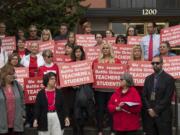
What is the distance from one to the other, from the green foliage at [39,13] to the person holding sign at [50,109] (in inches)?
255

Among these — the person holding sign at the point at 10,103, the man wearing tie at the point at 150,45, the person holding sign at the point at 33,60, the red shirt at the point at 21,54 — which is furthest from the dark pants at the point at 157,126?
the red shirt at the point at 21,54

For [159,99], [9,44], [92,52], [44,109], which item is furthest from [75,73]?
[9,44]

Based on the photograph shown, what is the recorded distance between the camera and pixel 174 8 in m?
26.3

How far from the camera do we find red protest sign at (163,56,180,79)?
14.1m

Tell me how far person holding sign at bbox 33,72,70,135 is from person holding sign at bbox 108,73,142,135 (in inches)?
40.8

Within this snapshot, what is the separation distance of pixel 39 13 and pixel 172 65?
599 centimetres

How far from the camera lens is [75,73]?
1406cm

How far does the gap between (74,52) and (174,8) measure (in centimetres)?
1314

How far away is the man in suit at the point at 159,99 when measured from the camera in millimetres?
12586

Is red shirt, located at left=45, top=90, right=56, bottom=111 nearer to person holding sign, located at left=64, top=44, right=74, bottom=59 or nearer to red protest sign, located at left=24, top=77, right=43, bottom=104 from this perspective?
red protest sign, located at left=24, top=77, right=43, bottom=104

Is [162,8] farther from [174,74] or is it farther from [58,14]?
[174,74]

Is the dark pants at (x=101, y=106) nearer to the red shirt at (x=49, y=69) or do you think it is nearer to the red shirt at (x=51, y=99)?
the red shirt at (x=49, y=69)

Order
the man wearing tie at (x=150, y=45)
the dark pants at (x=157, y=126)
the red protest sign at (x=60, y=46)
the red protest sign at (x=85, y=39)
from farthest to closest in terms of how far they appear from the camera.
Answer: the red protest sign at (x=85, y=39) < the red protest sign at (x=60, y=46) < the man wearing tie at (x=150, y=45) < the dark pants at (x=157, y=126)

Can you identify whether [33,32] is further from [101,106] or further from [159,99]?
[159,99]
